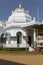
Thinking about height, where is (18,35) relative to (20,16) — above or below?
below

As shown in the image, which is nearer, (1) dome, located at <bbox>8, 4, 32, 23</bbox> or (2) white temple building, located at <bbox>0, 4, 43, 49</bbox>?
(2) white temple building, located at <bbox>0, 4, 43, 49</bbox>

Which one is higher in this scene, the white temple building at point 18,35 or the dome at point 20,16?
the dome at point 20,16

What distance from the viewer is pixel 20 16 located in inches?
1596

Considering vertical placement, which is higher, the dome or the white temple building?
the dome

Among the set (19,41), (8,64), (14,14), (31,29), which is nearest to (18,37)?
(19,41)

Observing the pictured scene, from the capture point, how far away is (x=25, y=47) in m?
33.3

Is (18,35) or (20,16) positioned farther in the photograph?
(20,16)

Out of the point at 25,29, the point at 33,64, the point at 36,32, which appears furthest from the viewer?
the point at 25,29

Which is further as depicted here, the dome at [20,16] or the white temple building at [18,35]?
the dome at [20,16]

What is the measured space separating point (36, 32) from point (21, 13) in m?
9.40

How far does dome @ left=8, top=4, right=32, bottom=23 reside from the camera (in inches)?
1564

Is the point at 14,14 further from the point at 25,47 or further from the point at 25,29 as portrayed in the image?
the point at 25,47

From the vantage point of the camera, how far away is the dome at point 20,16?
39719 millimetres

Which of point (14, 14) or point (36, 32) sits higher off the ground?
point (14, 14)
